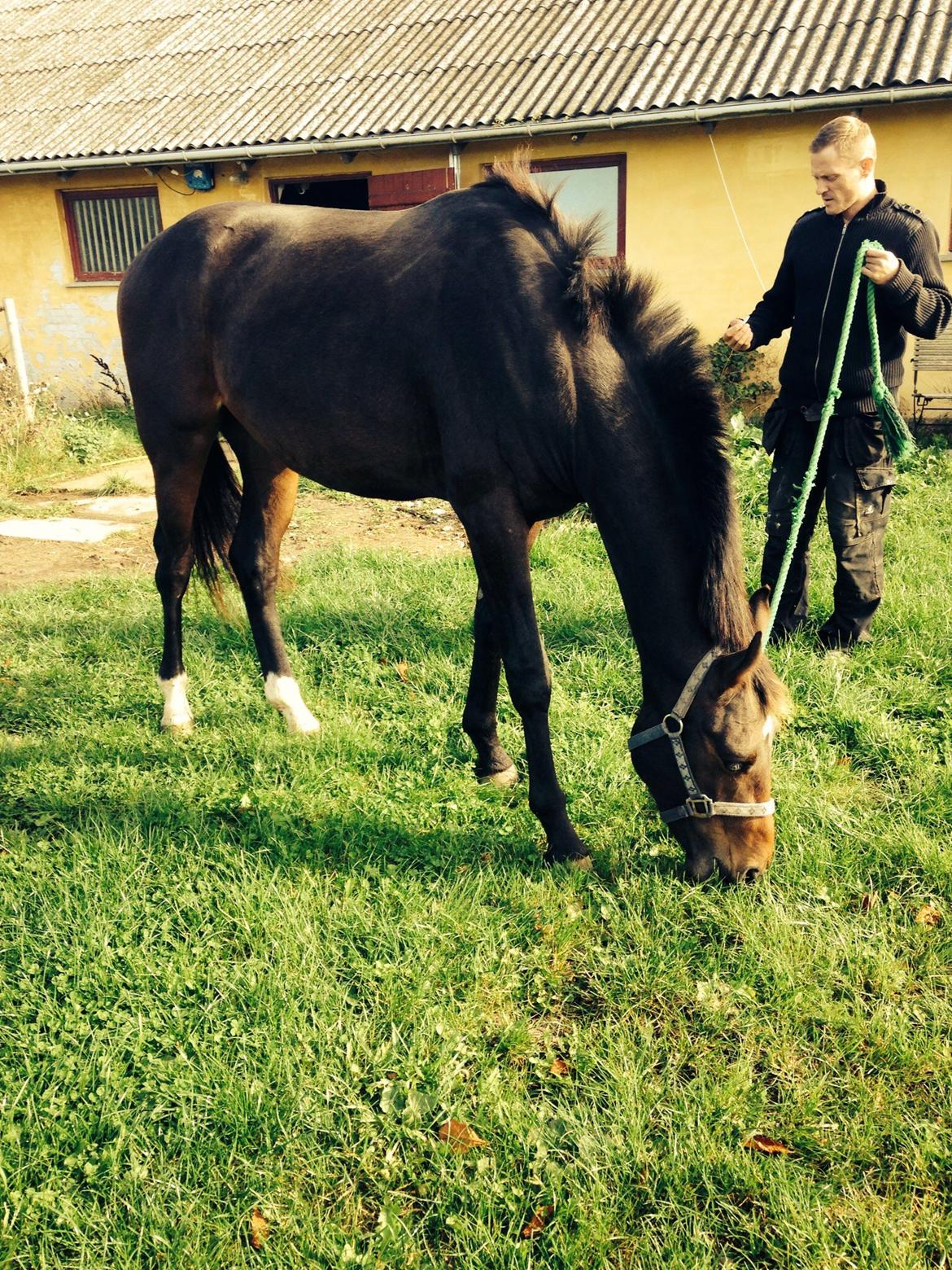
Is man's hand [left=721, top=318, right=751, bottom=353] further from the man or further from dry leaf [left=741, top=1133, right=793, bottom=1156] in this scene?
dry leaf [left=741, top=1133, right=793, bottom=1156]

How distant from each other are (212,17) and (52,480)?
10.5 m

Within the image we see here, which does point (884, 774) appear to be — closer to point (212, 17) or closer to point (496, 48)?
point (496, 48)

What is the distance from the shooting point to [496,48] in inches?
511

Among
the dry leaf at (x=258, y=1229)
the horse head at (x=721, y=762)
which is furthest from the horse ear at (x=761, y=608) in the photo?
the dry leaf at (x=258, y=1229)

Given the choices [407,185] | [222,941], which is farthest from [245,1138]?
[407,185]

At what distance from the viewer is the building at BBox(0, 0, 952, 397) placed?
10.6 metres

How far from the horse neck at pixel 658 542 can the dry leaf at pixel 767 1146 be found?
3.86 ft

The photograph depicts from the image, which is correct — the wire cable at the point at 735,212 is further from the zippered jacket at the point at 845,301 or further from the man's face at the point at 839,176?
the man's face at the point at 839,176

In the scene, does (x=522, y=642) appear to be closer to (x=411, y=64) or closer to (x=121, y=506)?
(x=121, y=506)

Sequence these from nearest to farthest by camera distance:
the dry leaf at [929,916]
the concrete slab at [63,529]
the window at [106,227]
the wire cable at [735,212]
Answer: the dry leaf at [929,916] < the concrete slab at [63,529] < the wire cable at [735,212] < the window at [106,227]

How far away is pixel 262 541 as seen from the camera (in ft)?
15.0

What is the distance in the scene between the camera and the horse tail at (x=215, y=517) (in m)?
4.65

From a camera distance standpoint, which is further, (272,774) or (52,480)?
(52,480)

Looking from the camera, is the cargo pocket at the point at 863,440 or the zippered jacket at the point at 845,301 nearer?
the zippered jacket at the point at 845,301
